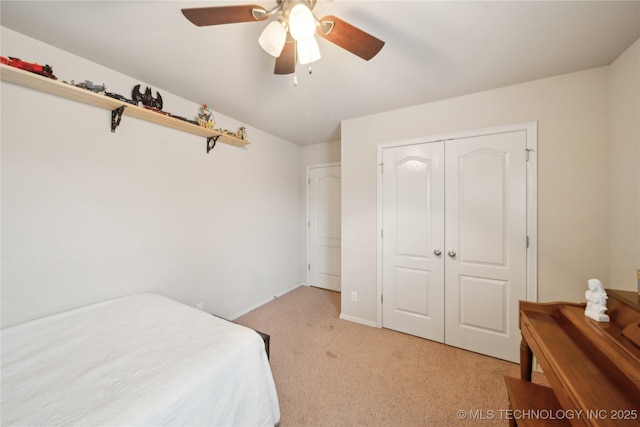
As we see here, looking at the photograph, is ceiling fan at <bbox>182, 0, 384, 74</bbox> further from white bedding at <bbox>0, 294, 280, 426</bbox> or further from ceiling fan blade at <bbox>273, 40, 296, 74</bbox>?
white bedding at <bbox>0, 294, 280, 426</bbox>

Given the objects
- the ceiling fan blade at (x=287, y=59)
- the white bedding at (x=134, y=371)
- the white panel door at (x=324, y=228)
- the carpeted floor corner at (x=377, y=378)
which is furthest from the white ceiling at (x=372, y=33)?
the carpeted floor corner at (x=377, y=378)

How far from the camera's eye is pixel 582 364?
2.85 feet

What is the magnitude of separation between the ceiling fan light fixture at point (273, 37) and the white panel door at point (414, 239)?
1.66 meters

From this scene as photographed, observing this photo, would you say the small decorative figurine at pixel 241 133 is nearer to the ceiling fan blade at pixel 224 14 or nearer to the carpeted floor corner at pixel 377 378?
the ceiling fan blade at pixel 224 14

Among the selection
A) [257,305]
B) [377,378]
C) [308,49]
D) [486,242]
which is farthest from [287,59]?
[257,305]

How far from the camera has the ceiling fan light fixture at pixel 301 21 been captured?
0.91m

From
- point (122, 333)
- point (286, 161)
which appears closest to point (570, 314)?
point (122, 333)

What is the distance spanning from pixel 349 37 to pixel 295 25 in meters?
0.28

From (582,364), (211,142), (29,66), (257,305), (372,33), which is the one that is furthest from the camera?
(257,305)

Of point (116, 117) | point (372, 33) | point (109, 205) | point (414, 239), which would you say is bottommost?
point (414, 239)

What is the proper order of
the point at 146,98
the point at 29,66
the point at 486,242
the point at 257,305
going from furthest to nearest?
the point at 257,305 < the point at 486,242 < the point at 146,98 < the point at 29,66

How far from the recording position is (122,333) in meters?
1.23

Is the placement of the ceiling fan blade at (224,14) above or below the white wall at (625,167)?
above

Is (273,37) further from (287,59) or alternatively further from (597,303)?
(597,303)
